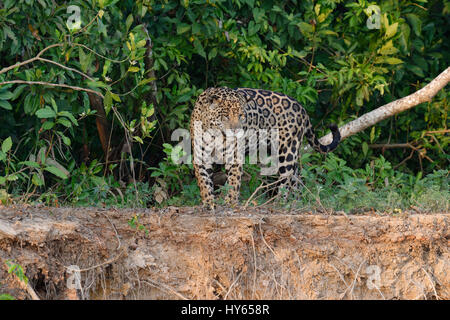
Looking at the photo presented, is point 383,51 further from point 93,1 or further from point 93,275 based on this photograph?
point 93,275

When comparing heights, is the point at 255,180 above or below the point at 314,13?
below

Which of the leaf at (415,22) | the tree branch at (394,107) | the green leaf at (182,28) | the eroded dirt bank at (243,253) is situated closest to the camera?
the eroded dirt bank at (243,253)

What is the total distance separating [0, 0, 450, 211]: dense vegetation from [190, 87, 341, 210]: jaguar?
0.24 meters

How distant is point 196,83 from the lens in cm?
937

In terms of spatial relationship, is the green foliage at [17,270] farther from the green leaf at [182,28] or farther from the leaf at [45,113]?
the green leaf at [182,28]

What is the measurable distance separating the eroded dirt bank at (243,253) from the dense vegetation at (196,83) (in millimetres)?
568

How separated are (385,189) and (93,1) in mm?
3494

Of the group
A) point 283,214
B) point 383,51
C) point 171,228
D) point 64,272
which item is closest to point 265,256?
point 283,214

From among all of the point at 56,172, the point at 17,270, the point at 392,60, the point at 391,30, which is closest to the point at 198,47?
the point at 391,30

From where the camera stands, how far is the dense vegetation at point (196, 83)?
7.00 meters

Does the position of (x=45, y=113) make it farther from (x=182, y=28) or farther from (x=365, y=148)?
(x=365, y=148)

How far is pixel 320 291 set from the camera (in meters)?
5.99

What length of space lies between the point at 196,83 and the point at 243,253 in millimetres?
3956

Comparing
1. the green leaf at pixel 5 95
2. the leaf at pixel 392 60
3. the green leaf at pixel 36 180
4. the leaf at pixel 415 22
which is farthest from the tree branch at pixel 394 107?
the green leaf at pixel 5 95
